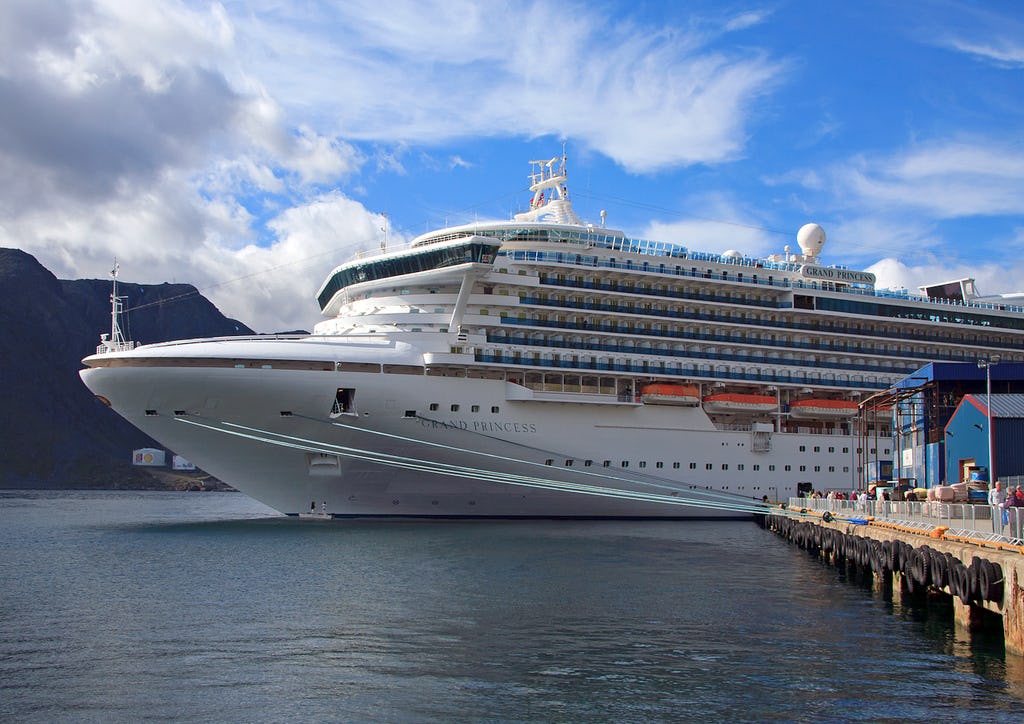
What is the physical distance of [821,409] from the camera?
47406mm

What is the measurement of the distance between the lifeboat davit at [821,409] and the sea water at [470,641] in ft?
55.6

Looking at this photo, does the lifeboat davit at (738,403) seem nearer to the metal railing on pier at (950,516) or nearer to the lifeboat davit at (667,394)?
the lifeboat davit at (667,394)

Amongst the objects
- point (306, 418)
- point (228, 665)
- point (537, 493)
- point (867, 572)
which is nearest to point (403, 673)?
point (228, 665)

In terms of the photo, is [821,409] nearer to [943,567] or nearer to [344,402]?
[344,402]

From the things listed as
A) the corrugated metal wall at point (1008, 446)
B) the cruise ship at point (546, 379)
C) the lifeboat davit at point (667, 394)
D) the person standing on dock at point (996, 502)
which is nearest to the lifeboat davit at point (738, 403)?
the cruise ship at point (546, 379)

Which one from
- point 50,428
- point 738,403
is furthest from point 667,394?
point 50,428

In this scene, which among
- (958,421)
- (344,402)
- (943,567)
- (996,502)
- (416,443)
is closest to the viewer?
(943,567)

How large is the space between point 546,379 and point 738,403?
10020mm

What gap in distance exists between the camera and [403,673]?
51.1 feet

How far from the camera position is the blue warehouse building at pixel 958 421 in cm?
3148

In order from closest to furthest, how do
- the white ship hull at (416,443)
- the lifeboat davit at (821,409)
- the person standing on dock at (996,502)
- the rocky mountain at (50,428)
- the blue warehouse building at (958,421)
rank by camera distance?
1. the person standing on dock at (996,502)
2. the blue warehouse building at (958,421)
3. the white ship hull at (416,443)
4. the lifeboat davit at (821,409)
5. the rocky mountain at (50,428)

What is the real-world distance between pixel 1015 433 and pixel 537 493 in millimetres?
17978

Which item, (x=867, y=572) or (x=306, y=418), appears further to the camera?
(x=306, y=418)

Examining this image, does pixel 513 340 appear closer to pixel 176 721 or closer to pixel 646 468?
pixel 646 468
